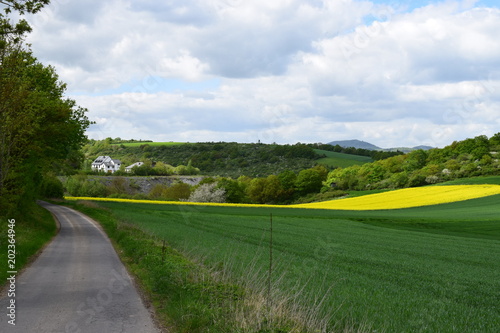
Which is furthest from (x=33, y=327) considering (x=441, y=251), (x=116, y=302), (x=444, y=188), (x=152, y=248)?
(x=444, y=188)

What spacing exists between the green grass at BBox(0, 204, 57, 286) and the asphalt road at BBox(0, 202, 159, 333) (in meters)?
0.52

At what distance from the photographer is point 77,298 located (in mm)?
11234

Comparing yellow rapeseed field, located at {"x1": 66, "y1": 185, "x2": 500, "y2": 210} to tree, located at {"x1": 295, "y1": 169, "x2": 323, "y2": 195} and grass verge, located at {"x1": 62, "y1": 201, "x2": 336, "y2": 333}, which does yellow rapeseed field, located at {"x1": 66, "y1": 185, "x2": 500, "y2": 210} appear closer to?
tree, located at {"x1": 295, "y1": 169, "x2": 323, "y2": 195}

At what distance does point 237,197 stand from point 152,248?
79.0 metres

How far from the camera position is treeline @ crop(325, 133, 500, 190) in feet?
292

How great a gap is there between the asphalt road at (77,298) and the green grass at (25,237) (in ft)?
1.72

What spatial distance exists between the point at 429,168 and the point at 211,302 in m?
92.5

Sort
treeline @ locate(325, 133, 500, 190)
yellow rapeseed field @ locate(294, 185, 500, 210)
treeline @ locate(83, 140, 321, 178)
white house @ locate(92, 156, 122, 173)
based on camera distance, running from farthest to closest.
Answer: treeline @ locate(83, 140, 321, 178) → white house @ locate(92, 156, 122, 173) → treeline @ locate(325, 133, 500, 190) → yellow rapeseed field @ locate(294, 185, 500, 210)

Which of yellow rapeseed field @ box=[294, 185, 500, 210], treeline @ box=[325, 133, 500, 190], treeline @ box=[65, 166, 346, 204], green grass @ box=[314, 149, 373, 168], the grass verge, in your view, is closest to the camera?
the grass verge

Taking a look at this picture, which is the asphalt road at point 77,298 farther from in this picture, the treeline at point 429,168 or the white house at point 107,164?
the white house at point 107,164

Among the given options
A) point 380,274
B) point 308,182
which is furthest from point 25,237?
point 308,182

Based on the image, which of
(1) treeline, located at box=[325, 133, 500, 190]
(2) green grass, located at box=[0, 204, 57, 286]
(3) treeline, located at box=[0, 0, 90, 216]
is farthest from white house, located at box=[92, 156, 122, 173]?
(2) green grass, located at box=[0, 204, 57, 286]

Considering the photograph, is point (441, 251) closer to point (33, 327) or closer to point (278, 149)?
point (33, 327)

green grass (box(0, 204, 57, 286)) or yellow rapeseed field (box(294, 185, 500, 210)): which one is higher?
green grass (box(0, 204, 57, 286))
